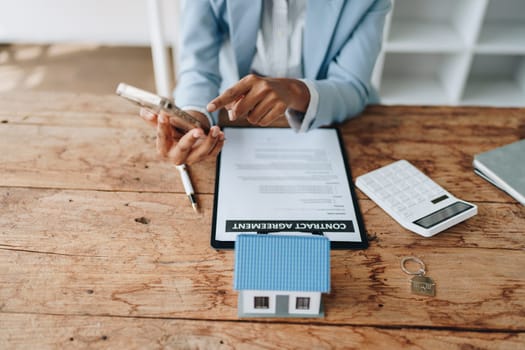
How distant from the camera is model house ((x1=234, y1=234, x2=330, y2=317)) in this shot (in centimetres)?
63

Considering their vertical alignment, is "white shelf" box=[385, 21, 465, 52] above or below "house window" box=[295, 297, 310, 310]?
below

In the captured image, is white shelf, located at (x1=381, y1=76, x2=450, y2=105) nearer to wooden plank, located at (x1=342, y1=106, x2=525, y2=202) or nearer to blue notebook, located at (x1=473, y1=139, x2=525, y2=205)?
wooden plank, located at (x1=342, y1=106, x2=525, y2=202)

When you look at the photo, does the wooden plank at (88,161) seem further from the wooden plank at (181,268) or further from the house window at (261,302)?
the house window at (261,302)

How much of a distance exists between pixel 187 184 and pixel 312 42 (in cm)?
54

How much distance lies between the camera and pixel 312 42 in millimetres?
1190

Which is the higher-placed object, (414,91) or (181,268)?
(181,268)

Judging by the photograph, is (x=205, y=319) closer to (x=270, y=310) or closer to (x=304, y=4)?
(x=270, y=310)

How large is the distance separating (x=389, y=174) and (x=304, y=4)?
0.56 m

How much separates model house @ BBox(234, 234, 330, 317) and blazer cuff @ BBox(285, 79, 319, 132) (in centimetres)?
40

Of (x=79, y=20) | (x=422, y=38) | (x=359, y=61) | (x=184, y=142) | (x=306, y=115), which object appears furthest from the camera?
(x=79, y=20)

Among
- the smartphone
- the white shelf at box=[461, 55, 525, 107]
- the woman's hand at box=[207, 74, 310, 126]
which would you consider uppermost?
the smartphone

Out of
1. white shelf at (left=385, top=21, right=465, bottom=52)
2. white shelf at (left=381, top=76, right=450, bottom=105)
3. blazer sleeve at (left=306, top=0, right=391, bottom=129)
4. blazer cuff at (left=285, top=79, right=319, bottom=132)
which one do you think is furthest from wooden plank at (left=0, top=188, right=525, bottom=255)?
white shelf at (left=381, top=76, right=450, bottom=105)

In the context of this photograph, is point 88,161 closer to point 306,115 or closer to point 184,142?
point 184,142

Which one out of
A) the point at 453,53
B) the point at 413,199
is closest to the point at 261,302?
the point at 413,199
